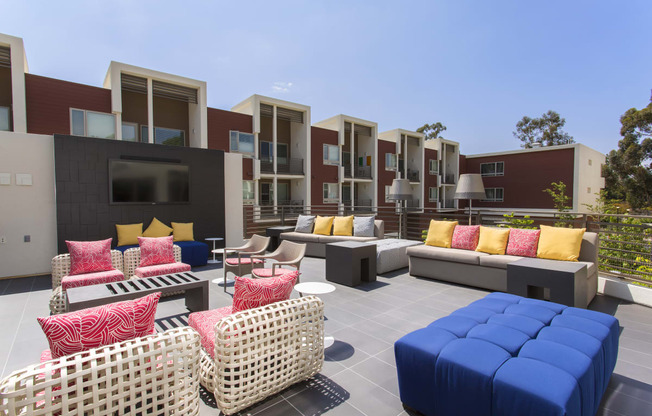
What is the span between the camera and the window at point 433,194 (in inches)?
876

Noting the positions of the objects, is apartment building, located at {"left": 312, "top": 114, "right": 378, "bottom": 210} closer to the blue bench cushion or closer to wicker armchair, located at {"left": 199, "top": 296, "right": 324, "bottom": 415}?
the blue bench cushion

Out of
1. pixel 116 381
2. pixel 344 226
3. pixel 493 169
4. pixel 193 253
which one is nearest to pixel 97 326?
pixel 116 381

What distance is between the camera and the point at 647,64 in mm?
14539

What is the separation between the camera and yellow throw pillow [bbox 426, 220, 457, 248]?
18.2 feet

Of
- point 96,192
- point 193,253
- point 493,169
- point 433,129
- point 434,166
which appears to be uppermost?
point 433,129

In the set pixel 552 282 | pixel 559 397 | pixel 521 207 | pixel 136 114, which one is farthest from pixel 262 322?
pixel 521 207

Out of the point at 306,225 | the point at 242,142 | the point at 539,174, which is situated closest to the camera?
the point at 306,225

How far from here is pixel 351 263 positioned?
16.6ft

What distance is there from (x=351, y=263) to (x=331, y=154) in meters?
12.2

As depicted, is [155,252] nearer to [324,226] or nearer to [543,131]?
[324,226]

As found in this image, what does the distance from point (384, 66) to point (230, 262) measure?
962 cm

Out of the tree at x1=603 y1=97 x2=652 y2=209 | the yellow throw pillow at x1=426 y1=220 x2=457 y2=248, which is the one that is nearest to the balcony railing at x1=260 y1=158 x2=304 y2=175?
the yellow throw pillow at x1=426 y1=220 x2=457 y2=248

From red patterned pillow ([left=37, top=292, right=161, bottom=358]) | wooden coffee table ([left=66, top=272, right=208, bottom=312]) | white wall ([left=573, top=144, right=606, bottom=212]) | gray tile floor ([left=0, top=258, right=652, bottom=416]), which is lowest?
gray tile floor ([left=0, top=258, right=652, bottom=416])

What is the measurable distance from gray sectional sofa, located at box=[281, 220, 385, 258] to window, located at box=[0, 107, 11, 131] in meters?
9.12
